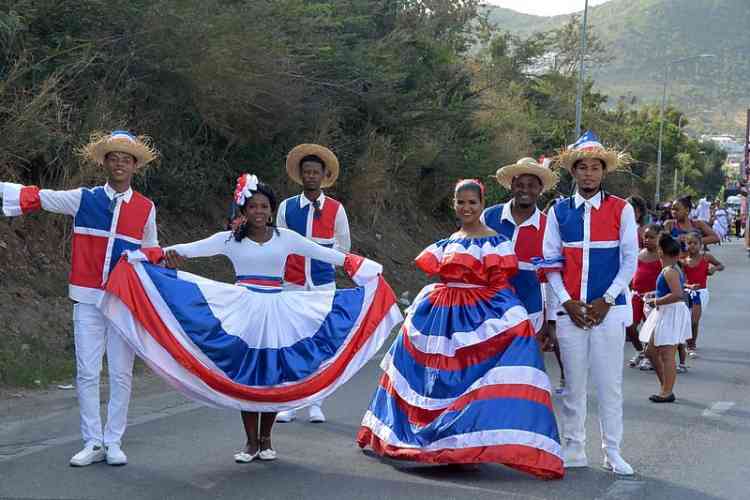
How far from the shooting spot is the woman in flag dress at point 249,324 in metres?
7.73

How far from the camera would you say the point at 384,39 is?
1027 inches

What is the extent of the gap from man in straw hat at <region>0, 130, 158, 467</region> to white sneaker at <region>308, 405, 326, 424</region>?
2.09 m

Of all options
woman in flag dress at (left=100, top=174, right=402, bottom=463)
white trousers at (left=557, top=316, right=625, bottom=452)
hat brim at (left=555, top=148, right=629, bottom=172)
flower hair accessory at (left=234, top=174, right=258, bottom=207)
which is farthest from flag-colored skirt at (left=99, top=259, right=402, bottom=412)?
hat brim at (left=555, top=148, right=629, bottom=172)

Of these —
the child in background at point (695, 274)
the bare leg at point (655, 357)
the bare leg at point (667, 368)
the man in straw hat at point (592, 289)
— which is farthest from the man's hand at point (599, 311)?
the child in background at point (695, 274)

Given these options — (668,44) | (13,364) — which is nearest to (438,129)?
(13,364)

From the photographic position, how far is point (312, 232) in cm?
1001

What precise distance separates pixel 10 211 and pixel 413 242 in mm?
18399

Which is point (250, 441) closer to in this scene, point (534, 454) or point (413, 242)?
point (534, 454)

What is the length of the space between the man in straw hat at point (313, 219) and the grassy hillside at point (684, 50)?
158003mm

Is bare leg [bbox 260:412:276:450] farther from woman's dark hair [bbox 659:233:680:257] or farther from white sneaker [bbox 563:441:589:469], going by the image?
woman's dark hair [bbox 659:233:680:257]

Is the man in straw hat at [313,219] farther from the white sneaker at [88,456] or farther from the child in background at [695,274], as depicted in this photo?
the child in background at [695,274]

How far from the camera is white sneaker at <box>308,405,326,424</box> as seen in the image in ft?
31.6

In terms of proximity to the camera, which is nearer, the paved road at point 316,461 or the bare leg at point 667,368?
the paved road at point 316,461

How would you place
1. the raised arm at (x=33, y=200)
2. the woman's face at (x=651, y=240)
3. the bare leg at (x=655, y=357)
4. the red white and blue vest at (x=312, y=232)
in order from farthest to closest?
the woman's face at (x=651, y=240), the bare leg at (x=655, y=357), the red white and blue vest at (x=312, y=232), the raised arm at (x=33, y=200)
